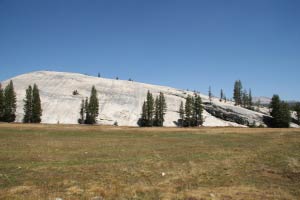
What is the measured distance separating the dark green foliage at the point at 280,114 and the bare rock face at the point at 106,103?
14393mm

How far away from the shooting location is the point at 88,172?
20.0m

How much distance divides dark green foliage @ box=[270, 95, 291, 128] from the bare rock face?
14.4 m

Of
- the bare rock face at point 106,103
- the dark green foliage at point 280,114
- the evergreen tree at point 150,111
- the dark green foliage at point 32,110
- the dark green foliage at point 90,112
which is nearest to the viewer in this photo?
the dark green foliage at point 32,110

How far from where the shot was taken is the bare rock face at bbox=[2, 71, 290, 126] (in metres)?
119

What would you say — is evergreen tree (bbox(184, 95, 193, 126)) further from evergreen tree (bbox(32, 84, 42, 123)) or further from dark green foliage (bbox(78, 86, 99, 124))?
evergreen tree (bbox(32, 84, 42, 123))

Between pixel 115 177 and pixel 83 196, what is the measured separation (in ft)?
14.8

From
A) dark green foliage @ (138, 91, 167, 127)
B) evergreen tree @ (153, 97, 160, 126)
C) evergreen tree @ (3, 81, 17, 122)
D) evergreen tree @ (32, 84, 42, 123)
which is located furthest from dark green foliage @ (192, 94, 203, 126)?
evergreen tree @ (3, 81, 17, 122)

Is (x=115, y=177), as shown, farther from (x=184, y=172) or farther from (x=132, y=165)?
(x=184, y=172)

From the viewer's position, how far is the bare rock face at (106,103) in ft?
390

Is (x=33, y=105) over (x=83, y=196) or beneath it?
over

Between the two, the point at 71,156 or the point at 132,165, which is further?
the point at 71,156

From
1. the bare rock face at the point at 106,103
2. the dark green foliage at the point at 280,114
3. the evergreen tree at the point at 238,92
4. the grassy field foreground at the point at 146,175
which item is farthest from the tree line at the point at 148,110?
the grassy field foreground at the point at 146,175

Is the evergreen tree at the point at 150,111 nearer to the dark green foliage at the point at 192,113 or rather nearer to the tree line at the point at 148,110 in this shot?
the tree line at the point at 148,110

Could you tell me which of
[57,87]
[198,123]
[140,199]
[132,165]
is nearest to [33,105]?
[57,87]
